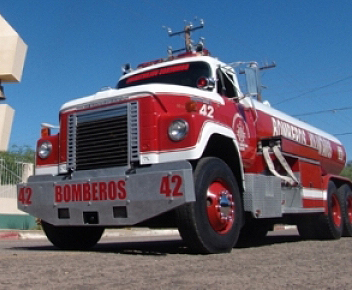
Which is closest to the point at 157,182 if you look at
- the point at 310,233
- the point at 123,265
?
the point at 123,265

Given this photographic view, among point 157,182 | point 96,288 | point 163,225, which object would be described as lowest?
point 96,288

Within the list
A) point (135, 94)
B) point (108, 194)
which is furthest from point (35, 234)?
point (135, 94)

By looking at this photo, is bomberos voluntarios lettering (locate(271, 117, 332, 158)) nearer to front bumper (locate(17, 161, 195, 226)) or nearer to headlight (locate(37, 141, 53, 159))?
front bumper (locate(17, 161, 195, 226))

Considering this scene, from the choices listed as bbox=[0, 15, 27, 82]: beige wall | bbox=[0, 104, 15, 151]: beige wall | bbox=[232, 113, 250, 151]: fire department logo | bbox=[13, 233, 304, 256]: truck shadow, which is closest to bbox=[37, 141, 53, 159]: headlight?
bbox=[13, 233, 304, 256]: truck shadow

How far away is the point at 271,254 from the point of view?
6.52 metres

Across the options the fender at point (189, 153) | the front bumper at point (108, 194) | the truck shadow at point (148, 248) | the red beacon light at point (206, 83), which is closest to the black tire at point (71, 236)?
the truck shadow at point (148, 248)

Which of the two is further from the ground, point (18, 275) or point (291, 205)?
point (291, 205)

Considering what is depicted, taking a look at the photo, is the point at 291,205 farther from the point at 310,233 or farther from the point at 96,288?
the point at 96,288

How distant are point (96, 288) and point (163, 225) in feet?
9.28

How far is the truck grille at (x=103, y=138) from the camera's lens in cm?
639

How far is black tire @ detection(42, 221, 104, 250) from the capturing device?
7.40 m

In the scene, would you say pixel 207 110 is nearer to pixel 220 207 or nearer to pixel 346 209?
pixel 220 207

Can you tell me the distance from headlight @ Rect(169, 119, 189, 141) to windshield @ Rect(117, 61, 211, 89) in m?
1.64

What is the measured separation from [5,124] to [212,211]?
67.4 feet
